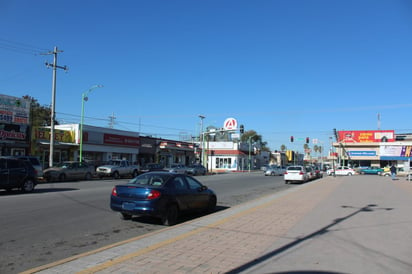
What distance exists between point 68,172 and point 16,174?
11.2m

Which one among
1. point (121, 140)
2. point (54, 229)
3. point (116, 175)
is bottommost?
point (54, 229)

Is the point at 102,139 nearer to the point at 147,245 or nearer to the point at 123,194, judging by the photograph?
the point at 123,194

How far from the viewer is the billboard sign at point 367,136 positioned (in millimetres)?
93637

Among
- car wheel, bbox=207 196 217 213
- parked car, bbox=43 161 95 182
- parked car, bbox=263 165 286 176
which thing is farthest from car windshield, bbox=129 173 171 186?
parked car, bbox=263 165 286 176

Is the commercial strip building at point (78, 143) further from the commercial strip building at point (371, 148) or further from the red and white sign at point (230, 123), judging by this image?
the commercial strip building at point (371, 148)

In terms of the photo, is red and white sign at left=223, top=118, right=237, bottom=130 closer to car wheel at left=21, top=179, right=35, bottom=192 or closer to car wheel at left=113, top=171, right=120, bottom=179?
car wheel at left=113, top=171, right=120, bottom=179

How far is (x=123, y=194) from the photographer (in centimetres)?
992

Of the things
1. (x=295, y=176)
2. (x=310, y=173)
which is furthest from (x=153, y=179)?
(x=310, y=173)

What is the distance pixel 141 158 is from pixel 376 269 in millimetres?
47524

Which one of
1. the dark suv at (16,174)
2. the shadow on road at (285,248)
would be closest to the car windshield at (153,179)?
the shadow on road at (285,248)

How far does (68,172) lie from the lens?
28078 millimetres

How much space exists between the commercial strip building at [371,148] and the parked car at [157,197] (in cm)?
8178

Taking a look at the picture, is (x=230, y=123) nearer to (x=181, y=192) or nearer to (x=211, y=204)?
(x=211, y=204)

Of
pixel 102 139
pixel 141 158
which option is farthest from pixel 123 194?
pixel 141 158
